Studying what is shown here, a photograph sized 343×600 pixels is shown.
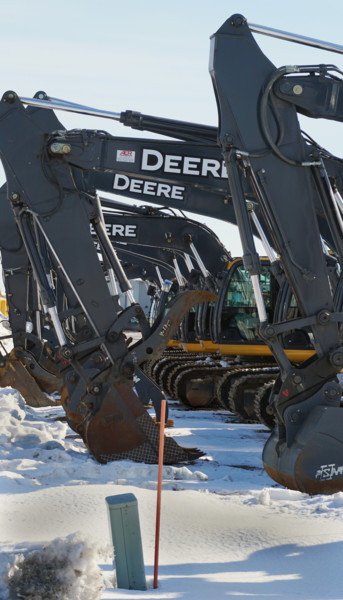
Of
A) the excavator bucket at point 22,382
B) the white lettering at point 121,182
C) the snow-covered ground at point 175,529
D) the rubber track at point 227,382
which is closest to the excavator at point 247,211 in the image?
the snow-covered ground at point 175,529

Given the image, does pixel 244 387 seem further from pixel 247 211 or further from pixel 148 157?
pixel 247 211

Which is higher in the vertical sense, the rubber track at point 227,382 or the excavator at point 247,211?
the excavator at point 247,211

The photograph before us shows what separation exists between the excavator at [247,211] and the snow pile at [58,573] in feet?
11.6

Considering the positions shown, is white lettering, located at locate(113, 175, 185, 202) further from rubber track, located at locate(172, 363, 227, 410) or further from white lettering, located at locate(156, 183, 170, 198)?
rubber track, located at locate(172, 363, 227, 410)

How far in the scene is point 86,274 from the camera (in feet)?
34.8

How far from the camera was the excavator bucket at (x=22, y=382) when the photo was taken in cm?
1650

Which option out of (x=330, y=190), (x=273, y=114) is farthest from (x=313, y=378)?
(x=273, y=114)

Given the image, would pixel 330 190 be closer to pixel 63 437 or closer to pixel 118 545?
pixel 118 545

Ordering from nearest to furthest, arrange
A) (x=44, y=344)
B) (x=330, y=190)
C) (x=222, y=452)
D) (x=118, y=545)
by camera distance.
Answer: (x=118, y=545) < (x=330, y=190) < (x=222, y=452) < (x=44, y=344)

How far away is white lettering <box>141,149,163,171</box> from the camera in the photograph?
1074 cm

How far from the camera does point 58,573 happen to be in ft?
14.1

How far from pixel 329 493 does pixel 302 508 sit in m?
0.75

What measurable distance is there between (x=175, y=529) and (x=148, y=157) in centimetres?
549

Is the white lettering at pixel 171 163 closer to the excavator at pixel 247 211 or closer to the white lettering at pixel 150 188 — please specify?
the excavator at pixel 247 211
